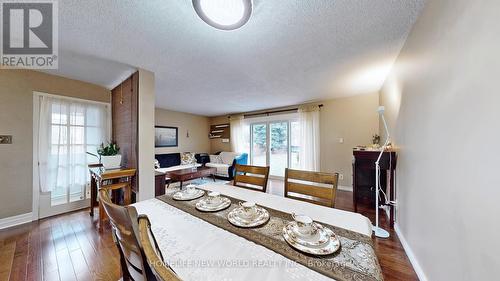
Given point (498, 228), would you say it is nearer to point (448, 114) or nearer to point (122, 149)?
point (448, 114)

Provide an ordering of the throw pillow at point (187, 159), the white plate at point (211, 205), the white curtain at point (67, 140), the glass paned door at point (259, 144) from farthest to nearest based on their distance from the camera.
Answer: the glass paned door at point (259, 144), the throw pillow at point (187, 159), the white curtain at point (67, 140), the white plate at point (211, 205)

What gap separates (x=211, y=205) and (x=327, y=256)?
2.56 feet

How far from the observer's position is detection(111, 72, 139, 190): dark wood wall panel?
2385 mm

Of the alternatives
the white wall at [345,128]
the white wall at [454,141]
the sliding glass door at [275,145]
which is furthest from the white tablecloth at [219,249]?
the sliding glass door at [275,145]

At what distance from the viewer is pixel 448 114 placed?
1063 mm

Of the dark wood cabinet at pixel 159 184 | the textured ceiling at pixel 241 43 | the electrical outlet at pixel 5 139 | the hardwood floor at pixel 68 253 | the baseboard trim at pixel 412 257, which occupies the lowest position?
the hardwood floor at pixel 68 253

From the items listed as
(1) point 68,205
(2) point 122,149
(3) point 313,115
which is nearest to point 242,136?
(3) point 313,115

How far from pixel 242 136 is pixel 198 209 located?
4.52 metres

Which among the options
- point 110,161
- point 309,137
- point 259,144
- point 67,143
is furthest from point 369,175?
point 67,143

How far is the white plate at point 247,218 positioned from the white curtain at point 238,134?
14.9 feet

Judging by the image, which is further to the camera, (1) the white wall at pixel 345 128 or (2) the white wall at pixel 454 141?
(1) the white wall at pixel 345 128

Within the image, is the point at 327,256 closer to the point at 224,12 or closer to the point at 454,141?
the point at 454,141

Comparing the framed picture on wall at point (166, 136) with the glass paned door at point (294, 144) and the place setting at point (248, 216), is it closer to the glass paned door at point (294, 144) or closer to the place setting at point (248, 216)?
the glass paned door at point (294, 144)

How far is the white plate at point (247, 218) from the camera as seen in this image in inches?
37.4
